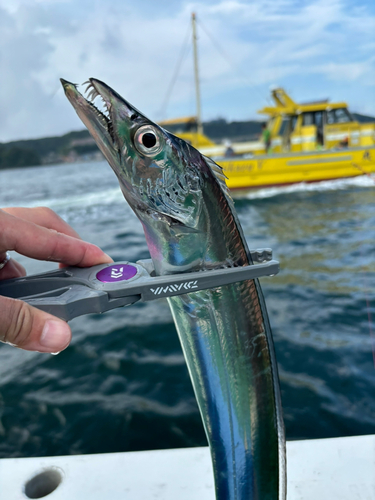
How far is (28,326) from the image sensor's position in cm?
85

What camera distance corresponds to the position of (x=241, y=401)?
98 centimetres

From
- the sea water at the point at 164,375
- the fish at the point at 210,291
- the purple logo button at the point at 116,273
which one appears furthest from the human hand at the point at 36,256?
the sea water at the point at 164,375

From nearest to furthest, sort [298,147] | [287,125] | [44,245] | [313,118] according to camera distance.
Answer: [44,245], [313,118], [298,147], [287,125]

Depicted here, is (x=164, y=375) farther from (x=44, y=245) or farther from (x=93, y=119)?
(x=93, y=119)

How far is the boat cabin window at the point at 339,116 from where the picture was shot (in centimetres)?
1488

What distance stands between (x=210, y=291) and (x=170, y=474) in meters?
1.00

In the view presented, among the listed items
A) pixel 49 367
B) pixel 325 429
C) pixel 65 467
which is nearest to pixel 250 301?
pixel 65 467

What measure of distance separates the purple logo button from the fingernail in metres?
0.14

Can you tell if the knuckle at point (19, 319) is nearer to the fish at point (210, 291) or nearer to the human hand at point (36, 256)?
the human hand at point (36, 256)

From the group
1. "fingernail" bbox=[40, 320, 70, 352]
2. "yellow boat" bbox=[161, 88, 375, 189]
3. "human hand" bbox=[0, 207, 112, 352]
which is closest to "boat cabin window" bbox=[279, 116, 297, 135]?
"yellow boat" bbox=[161, 88, 375, 189]

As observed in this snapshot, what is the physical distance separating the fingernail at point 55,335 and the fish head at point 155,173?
0.87 feet

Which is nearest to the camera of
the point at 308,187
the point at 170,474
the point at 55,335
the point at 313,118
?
the point at 55,335

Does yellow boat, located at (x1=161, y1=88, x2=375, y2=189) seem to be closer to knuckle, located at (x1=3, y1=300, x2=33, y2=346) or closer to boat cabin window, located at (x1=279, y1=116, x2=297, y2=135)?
boat cabin window, located at (x1=279, y1=116, x2=297, y2=135)

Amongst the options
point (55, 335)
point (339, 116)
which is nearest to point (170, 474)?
point (55, 335)
